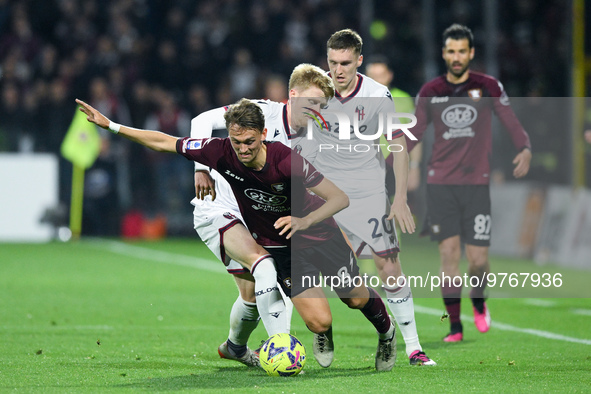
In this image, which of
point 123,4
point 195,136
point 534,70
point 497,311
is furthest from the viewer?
point 534,70

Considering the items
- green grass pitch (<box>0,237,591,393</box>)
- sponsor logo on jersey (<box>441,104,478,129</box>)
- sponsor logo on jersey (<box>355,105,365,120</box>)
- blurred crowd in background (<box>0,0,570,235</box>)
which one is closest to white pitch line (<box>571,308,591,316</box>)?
green grass pitch (<box>0,237,591,393</box>)

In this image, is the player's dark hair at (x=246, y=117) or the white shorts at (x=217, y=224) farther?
the white shorts at (x=217, y=224)

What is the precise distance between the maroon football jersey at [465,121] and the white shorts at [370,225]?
4.15 feet

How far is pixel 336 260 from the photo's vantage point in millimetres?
6328

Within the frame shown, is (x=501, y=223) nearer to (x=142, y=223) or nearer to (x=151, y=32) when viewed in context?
(x=142, y=223)

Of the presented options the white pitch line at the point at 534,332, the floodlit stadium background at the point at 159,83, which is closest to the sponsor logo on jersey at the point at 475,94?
the white pitch line at the point at 534,332

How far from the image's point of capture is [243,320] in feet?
21.8

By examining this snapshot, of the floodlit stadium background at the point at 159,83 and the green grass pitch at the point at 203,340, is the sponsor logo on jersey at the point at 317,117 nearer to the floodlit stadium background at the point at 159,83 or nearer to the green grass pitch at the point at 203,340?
the green grass pitch at the point at 203,340

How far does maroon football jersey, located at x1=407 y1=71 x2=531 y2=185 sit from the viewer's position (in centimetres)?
829

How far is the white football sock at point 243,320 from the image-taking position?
661cm

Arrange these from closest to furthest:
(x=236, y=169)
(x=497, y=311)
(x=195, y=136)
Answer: (x=236, y=169), (x=195, y=136), (x=497, y=311)

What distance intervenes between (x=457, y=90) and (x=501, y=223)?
770cm

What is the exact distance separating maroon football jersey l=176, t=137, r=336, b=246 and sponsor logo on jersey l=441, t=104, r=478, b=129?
238cm

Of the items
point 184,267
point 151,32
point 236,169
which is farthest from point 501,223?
point 236,169
